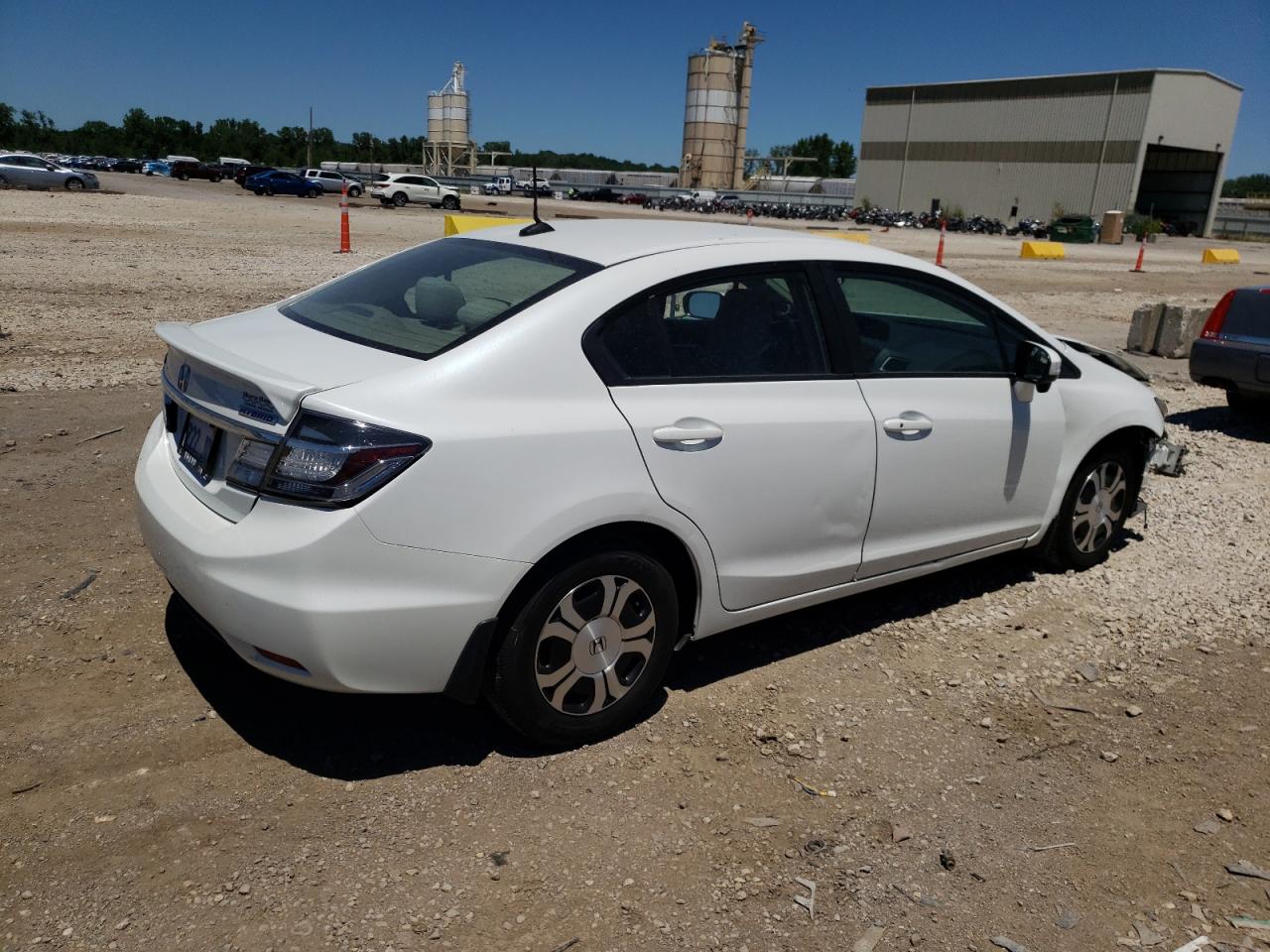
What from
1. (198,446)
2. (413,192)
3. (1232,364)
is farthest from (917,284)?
(413,192)

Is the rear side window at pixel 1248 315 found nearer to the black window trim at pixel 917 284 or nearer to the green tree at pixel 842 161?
the black window trim at pixel 917 284

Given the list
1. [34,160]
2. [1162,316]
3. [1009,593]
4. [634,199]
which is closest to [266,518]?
[1009,593]

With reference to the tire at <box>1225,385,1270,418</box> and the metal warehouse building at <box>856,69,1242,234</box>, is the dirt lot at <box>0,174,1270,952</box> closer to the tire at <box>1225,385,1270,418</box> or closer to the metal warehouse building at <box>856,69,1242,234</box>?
the tire at <box>1225,385,1270,418</box>

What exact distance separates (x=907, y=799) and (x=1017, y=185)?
71.4 metres

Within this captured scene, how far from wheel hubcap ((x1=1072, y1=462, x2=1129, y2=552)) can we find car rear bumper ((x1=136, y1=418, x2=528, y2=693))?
327 centimetres


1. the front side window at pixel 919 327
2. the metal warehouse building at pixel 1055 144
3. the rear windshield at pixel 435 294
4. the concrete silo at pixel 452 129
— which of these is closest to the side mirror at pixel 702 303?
the rear windshield at pixel 435 294

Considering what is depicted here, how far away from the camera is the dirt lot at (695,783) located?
2660 mm

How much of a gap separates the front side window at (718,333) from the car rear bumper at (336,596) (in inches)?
33.5

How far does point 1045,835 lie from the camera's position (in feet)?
10.2

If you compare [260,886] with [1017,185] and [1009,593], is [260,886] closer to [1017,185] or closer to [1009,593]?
[1009,593]

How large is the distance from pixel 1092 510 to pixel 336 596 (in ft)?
12.8

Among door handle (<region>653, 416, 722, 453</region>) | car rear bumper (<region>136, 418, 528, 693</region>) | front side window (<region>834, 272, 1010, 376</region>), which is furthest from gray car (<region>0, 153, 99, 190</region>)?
door handle (<region>653, 416, 722, 453</region>)

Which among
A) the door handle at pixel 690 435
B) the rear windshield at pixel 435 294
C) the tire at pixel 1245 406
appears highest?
the rear windshield at pixel 435 294

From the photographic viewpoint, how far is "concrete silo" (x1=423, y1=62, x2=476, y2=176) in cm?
10844
